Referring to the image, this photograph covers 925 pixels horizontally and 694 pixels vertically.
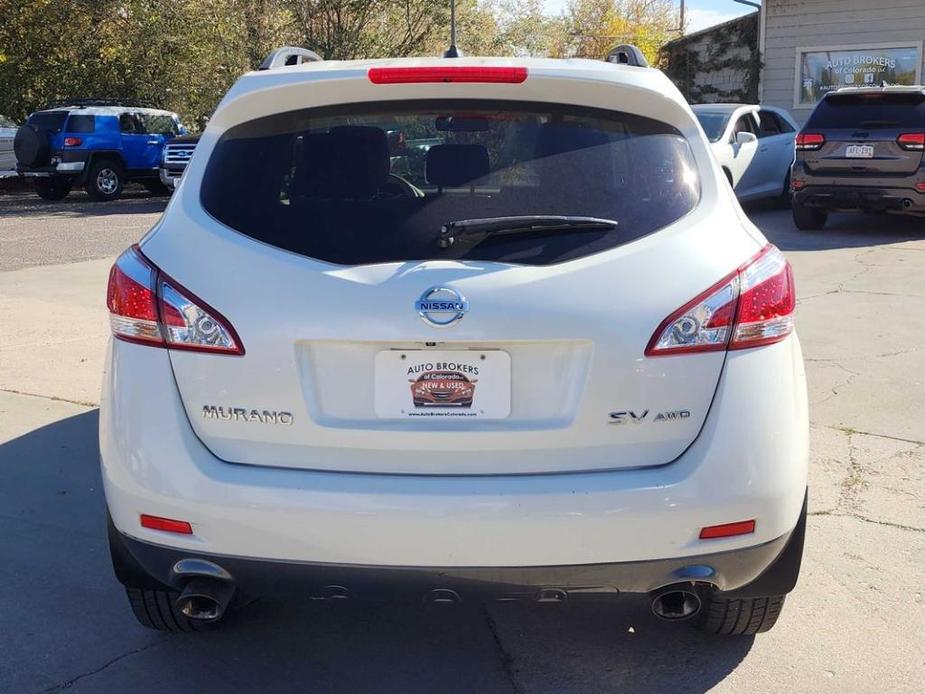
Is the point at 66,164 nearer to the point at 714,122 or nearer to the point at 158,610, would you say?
the point at 714,122

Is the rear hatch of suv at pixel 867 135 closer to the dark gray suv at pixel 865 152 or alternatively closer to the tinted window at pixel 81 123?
the dark gray suv at pixel 865 152

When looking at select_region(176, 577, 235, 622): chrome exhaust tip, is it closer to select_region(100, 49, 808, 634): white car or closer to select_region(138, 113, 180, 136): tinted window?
select_region(100, 49, 808, 634): white car

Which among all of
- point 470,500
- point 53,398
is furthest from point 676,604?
point 53,398

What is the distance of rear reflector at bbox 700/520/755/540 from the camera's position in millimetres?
2674

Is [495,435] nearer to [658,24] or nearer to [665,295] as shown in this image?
[665,295]

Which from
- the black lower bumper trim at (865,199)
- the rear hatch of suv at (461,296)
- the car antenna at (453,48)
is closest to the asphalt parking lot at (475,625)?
the rear hatch of suv at (461,296)

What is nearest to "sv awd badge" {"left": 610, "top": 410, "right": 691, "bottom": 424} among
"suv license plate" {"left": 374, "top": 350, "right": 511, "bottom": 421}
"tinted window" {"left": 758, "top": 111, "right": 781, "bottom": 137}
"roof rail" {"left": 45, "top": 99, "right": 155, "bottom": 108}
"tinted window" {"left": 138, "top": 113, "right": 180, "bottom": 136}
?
"suv license plate" {"left": 374, "top": 350, "right": 511, "bottom": 421}

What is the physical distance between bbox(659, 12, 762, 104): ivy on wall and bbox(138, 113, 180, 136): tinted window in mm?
11490

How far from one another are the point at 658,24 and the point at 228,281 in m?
61.8

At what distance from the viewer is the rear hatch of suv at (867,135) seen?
1234 cm

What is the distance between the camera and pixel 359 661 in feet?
10.6

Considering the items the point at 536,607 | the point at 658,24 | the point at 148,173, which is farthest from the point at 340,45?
the point at 658,24

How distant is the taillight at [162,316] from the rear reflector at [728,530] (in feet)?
4.14

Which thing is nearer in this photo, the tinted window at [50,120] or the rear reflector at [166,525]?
the rear reflector at [166,525]
